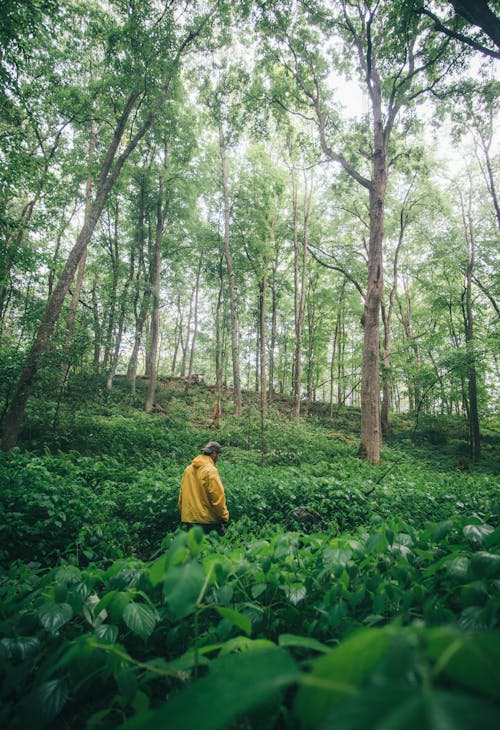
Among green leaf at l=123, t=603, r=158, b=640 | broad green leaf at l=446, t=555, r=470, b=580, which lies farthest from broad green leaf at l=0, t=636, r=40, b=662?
broad green leaf at l=446, t=555, r=470, b=580

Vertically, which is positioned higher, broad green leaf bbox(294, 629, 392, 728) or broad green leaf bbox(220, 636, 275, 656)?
broad green leaf bbox(294, 629, 392, 728)

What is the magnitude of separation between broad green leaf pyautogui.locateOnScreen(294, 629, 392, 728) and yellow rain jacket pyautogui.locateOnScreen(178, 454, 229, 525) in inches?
158

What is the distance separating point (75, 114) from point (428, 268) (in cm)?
1751

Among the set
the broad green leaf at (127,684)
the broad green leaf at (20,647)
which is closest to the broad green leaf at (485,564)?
the broad green leaf at (127,684)

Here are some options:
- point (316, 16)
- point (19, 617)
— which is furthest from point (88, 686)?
point (316, 16)

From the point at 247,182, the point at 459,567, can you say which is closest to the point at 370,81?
the point at 247,182

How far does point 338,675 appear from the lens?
433mm

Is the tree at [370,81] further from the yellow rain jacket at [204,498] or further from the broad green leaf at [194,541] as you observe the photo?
the broad green leaf at [194,541]

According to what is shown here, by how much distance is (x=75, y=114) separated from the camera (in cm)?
952

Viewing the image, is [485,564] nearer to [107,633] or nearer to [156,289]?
[107,633]

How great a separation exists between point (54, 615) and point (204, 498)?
330 cm

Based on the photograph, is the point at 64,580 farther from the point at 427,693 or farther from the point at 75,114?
the point at 75,114

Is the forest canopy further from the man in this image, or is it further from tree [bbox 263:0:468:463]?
the man

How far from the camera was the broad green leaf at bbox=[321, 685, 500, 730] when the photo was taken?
0.26 m
